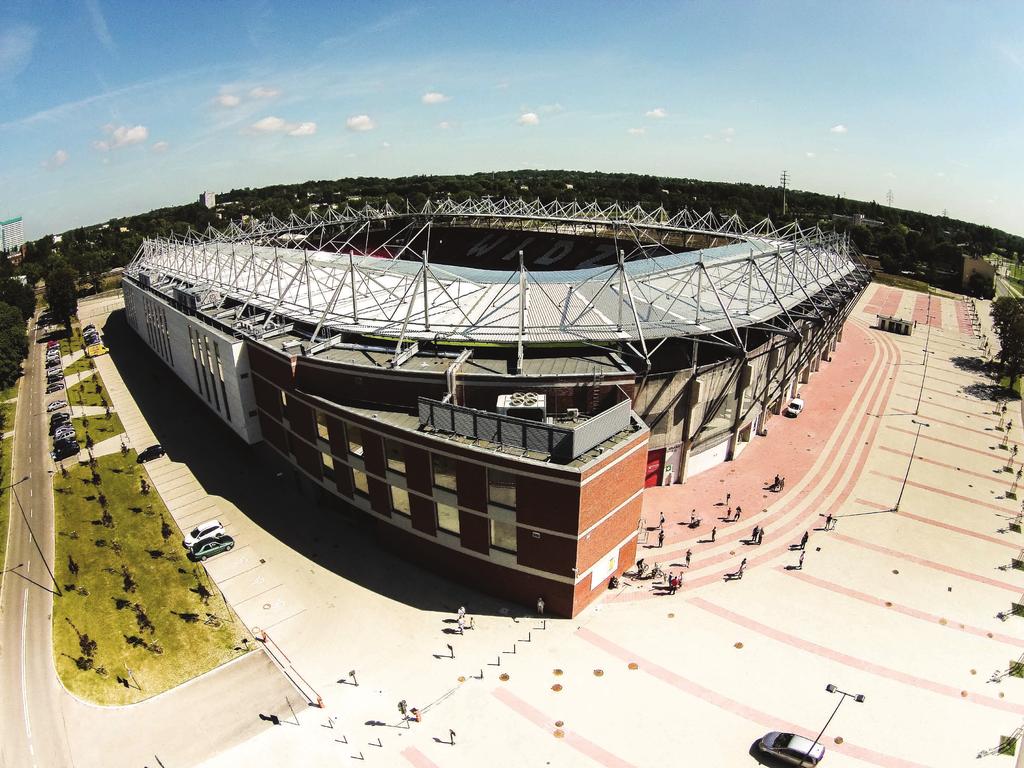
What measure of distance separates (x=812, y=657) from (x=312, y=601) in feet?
86.7

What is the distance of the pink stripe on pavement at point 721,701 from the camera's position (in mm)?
22781

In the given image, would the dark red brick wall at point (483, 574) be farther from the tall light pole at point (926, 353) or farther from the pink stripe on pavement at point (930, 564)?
the tall light pole at point (926, 353)

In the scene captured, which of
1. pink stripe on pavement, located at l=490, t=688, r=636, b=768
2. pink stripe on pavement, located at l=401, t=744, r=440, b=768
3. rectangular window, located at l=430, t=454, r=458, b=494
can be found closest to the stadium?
rectangular window, located at l=430, t=454, r=458, b=494

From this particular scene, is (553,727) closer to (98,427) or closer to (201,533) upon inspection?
(201,533)

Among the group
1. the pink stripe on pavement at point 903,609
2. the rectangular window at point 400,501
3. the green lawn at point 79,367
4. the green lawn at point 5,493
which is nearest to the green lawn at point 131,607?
the green lawn at point 5,493

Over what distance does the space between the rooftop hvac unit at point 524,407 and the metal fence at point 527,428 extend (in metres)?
1.88

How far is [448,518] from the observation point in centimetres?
3084

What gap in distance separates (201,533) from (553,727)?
25.2 meters

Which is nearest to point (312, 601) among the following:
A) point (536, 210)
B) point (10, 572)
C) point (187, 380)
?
point (10, 572)

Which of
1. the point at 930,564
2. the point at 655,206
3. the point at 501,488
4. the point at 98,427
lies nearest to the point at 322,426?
the point at 501,488

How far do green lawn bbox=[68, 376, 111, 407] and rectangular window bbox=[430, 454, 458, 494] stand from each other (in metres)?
49.3

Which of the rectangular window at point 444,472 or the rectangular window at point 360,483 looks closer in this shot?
the rectangular window at point 444,472

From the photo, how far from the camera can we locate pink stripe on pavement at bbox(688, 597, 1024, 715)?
83.0 feet

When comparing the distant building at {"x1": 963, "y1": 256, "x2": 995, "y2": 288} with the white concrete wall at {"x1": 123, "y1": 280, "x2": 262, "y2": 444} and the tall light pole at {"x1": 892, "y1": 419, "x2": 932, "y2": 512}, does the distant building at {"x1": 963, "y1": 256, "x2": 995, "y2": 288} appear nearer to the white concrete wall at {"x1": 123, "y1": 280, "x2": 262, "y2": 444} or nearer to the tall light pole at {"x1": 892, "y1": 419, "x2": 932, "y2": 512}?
the tall light pole at {"x1": 892, "y1": 419, "x2": 932, "y2": 512}
